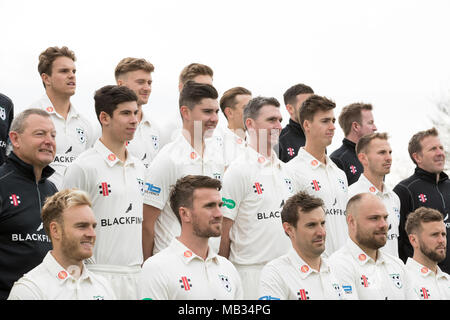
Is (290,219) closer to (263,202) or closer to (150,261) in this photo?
(263,202)

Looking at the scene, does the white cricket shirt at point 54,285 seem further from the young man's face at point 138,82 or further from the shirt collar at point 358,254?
the young man's face at point 138,82

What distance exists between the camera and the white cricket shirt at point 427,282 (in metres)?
9.58

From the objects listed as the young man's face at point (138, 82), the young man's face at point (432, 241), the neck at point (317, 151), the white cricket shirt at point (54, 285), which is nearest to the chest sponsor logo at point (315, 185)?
the neck at point (317, 151)

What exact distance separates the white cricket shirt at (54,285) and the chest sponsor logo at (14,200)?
3.69 feet

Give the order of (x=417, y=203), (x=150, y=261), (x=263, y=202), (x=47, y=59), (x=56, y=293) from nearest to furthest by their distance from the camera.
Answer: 1. (x=56, y=293)
2. (x=150, y=261)
3. (x=263, y=202)
4. (x=47, y=59)
5. (x=417, y=203)

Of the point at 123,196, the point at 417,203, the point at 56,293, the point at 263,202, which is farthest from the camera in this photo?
the point at 417,203

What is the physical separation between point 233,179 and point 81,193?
2.70 meters

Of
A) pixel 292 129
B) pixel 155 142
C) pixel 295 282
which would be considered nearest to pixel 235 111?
pixel 292 129

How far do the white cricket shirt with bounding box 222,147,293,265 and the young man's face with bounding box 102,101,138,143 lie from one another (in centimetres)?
135

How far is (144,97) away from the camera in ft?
35.8

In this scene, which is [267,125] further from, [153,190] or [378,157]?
[378,157]

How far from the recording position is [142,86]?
1090cm
